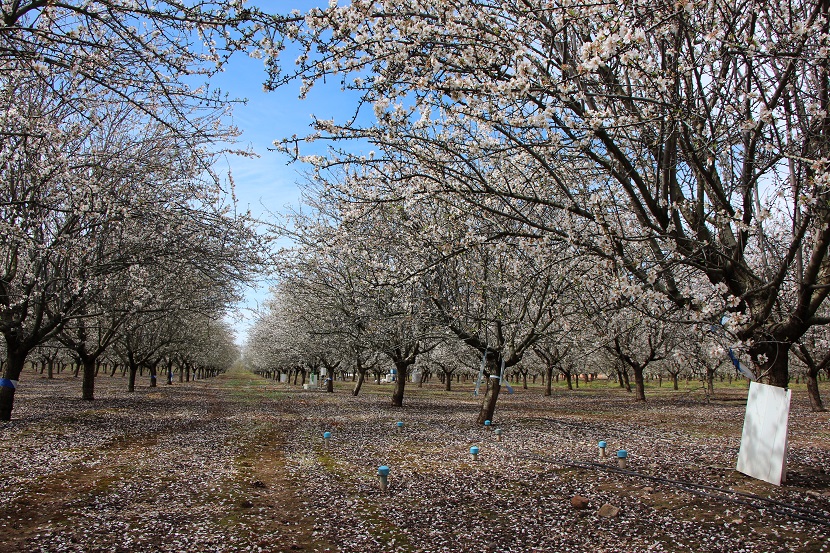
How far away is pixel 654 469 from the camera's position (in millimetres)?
8867

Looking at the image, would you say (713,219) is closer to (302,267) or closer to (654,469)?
(654,469)

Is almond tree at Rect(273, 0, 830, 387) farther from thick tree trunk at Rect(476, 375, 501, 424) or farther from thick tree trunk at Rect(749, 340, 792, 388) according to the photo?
thick tree trunk at Rect(476, 375, 501, 424)

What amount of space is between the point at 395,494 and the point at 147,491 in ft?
12.4

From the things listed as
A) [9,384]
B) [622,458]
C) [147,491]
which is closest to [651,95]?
[622,458]

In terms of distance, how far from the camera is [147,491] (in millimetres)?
7969

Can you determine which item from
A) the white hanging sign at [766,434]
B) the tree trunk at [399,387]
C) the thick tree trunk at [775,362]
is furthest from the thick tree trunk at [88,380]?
the thick tree trunk at [775,362]

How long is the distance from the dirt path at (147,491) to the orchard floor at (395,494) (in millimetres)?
36

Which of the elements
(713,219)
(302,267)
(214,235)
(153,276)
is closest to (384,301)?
(302,267)

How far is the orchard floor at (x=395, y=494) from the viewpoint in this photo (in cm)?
584

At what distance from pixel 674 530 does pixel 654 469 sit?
309 centimetres

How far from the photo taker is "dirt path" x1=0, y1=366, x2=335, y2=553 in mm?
5891

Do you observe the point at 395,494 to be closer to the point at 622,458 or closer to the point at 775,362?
the point at 622,458

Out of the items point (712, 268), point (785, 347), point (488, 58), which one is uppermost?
point (488, 58)

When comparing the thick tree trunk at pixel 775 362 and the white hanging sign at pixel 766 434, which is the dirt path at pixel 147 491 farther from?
the thick tree trunk at pixel 775 362
